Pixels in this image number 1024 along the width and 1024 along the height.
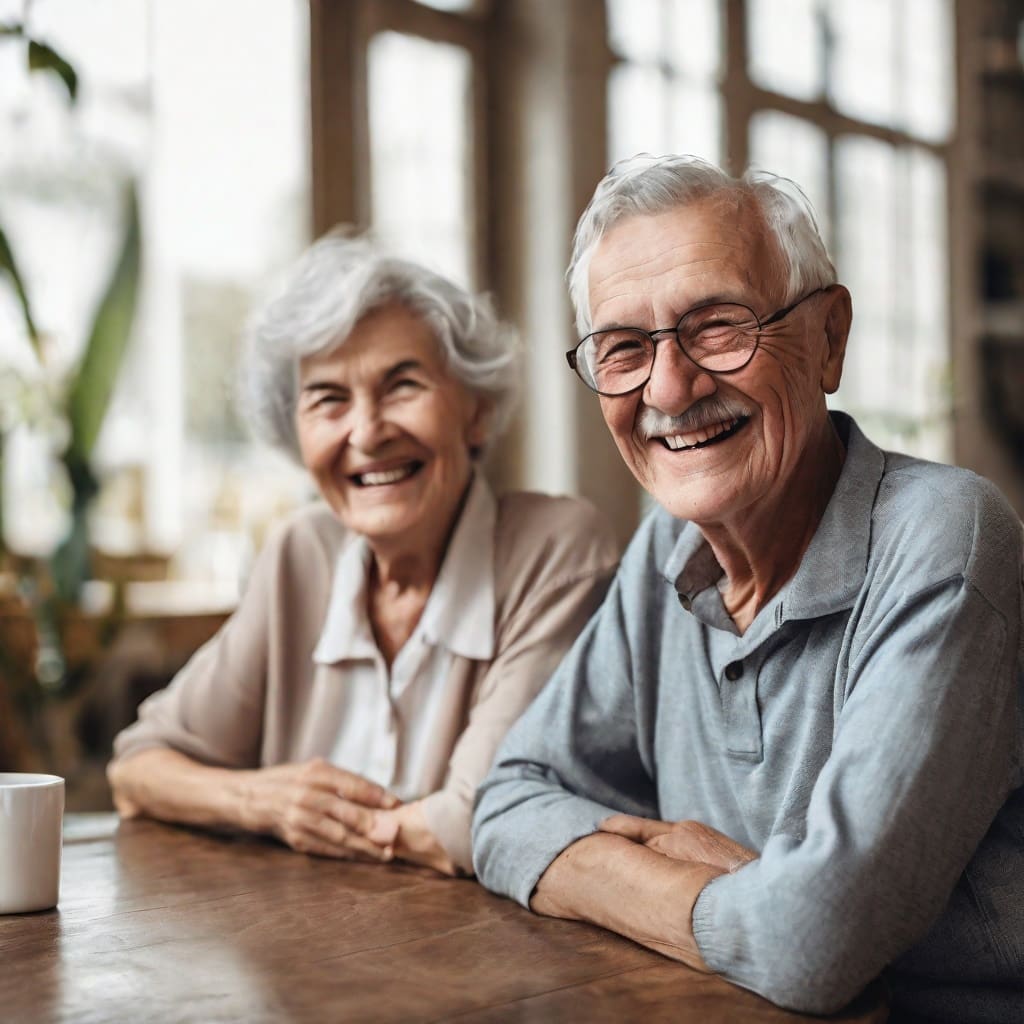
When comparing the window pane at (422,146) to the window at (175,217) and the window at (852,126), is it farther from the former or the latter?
the window at (852,126)

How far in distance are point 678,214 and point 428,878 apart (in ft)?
2.62

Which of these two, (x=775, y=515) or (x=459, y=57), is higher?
(x=459, y=57)

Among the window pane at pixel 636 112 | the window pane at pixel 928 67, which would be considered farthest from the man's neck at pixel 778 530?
the window pane at pixel 928 67

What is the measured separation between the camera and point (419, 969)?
119 cm

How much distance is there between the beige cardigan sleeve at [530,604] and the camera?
1767 mm

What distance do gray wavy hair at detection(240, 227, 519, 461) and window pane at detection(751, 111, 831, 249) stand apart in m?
3.87

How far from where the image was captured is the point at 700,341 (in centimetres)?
140

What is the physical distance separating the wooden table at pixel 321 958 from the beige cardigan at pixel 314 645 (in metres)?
0.33

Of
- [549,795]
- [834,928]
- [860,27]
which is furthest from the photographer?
[860,27]

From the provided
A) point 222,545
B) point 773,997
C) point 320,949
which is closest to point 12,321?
point 222,545

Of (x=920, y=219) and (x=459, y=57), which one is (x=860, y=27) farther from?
(x=459, y=57)

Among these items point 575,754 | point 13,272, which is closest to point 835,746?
point 575,754

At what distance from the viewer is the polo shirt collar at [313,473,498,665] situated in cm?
190

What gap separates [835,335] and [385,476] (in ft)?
2.39
